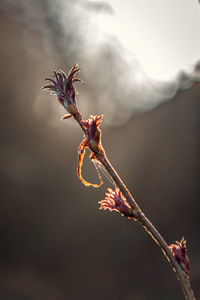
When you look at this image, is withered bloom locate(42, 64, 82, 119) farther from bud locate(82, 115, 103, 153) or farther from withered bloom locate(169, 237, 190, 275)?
withered bloom locate(169, 237, 190, 275)

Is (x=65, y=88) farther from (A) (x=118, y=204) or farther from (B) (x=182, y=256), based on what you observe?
(B) (x=182, y=256)

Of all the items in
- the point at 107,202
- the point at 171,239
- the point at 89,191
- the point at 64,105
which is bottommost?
the point at 171,239

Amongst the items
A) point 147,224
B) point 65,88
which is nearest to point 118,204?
point 147,224

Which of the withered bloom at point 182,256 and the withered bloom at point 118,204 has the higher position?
the withered bloom at point 118,204

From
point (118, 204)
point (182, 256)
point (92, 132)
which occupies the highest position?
point (92, 132)

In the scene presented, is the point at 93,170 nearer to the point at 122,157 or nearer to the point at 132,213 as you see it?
the point at 122,157

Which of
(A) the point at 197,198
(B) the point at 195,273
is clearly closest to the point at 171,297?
(B) the point at 195,273

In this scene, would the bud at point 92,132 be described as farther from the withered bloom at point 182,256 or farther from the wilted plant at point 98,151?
the withered bloom at point 182,256

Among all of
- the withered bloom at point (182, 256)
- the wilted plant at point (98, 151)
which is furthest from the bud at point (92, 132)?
the withered bloom at point (182, 256)

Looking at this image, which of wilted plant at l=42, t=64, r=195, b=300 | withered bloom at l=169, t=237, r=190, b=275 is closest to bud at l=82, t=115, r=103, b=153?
wilted plant at l=42, t=64, r=195, b=300
